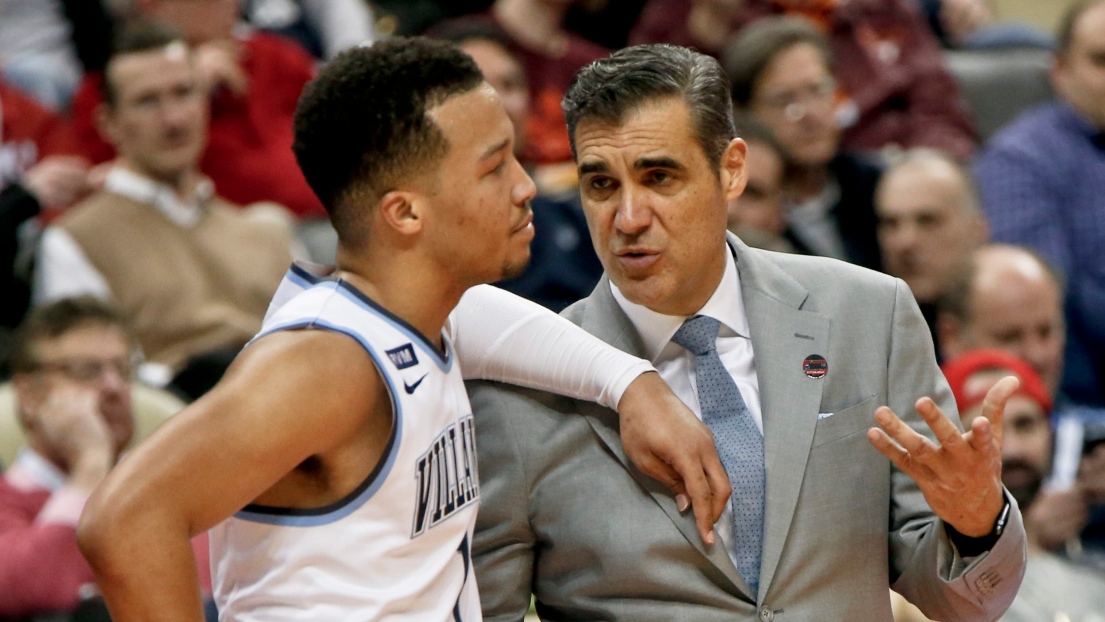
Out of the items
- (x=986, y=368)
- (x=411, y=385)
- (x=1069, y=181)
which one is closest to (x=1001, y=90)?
(x=1069, y=181)

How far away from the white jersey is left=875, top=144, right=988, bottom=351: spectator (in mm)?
3369

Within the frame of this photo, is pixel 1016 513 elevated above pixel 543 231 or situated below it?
above

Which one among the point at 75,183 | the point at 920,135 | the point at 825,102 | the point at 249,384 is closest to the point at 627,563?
the point at 249,384

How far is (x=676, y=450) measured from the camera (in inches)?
94.1

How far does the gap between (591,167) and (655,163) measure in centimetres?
12

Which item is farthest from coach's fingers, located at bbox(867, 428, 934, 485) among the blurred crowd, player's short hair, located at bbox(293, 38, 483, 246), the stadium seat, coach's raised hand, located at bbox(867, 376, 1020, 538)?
the stadium seat

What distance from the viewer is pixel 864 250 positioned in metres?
5.59

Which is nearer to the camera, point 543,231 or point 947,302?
point 947,302

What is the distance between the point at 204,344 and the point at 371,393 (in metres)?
2.92

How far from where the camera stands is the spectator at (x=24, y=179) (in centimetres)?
477

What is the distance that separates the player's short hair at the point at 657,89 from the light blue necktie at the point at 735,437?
33cm

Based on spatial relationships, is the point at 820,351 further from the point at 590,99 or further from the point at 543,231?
the point at 543,231

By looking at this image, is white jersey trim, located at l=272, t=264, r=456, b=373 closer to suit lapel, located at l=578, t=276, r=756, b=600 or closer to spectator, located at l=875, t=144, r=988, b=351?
suit lapel, located at l=578, t=276, r=756, b=600

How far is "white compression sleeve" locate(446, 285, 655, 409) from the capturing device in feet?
8.16
